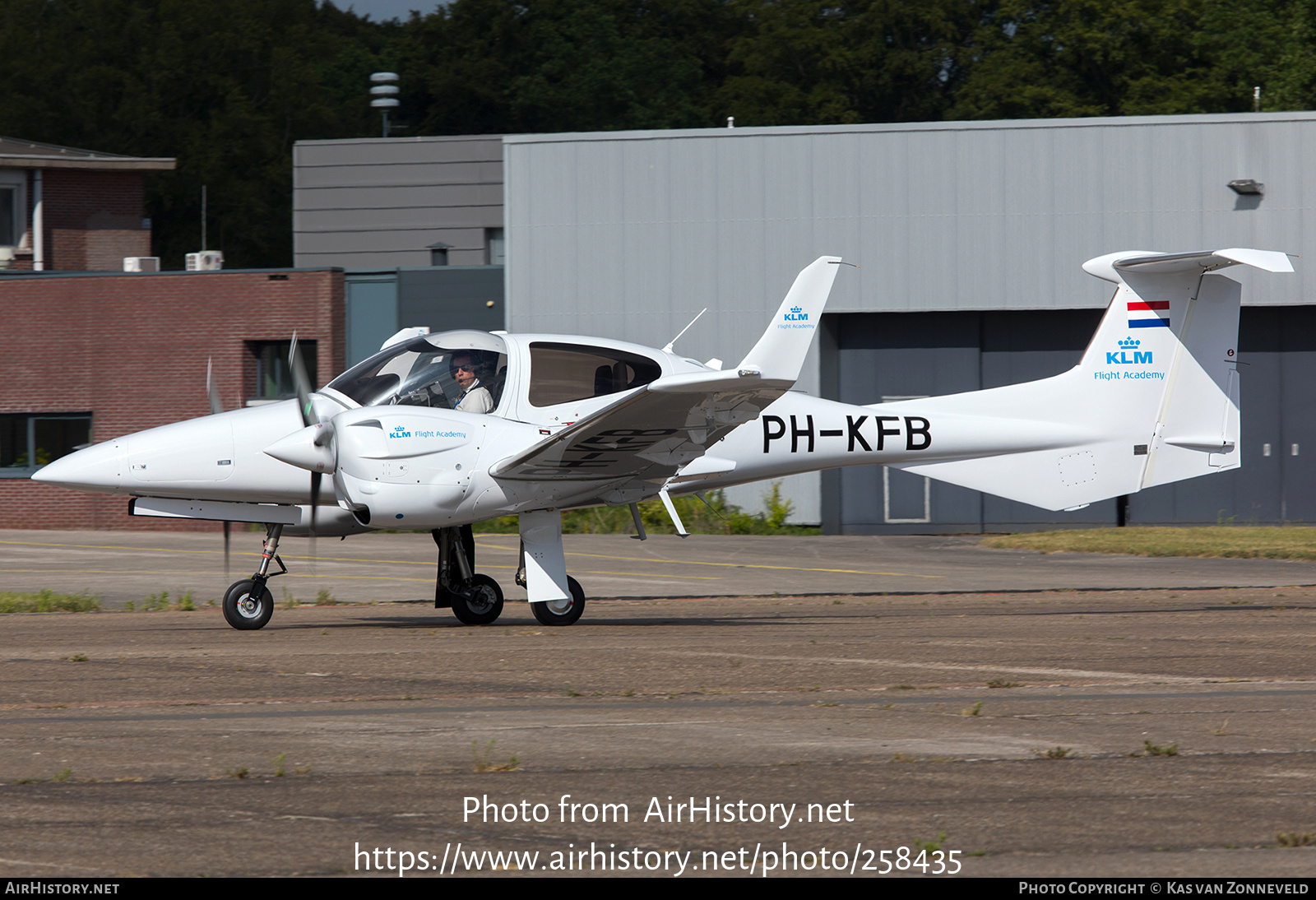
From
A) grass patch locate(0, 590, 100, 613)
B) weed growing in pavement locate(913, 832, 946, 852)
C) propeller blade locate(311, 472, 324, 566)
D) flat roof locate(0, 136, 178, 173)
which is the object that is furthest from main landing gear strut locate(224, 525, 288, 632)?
flat roof locate(0, 136, 178, 173)

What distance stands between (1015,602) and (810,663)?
581 centimetres

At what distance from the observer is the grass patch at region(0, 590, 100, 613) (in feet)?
48.1

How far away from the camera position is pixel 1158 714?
Result: 755 centimetres

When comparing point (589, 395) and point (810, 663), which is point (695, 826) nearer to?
point (810, 663)

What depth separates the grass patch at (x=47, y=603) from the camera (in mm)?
14648

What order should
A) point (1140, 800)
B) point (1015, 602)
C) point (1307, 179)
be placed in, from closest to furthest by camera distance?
1. point (1140, 800)
2. point (1015, 602)
3. point (1307, 179)

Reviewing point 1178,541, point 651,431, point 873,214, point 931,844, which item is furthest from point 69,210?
point 931,844

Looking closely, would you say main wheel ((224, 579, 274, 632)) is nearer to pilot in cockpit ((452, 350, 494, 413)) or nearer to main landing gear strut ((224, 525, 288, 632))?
main landing gear strut ((224, 525, 288, 632))

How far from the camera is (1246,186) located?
25125mm

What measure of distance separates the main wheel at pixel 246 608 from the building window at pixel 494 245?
23.2m

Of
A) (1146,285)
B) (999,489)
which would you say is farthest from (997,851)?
(1146,285)

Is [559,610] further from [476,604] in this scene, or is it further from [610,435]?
[610,435]

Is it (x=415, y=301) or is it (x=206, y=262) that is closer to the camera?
(x=415, y=301)

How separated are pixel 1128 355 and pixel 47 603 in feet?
37.6
